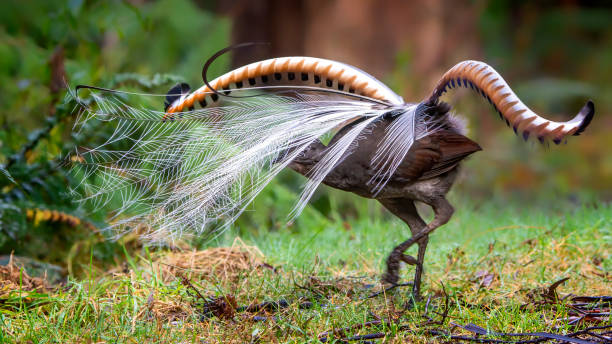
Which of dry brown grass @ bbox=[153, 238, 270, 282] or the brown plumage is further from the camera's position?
dry brown grass @ bbox=[153, 238, 270, 282]

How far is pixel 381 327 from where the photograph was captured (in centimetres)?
254

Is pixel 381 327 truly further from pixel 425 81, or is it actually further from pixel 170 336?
pixel 425 81

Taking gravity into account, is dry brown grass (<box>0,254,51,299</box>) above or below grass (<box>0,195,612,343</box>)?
below

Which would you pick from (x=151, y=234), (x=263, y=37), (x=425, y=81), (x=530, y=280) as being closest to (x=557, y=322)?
(x=530, y=280)

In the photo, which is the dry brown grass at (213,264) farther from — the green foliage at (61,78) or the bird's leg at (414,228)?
the bird's leg at (414,228)

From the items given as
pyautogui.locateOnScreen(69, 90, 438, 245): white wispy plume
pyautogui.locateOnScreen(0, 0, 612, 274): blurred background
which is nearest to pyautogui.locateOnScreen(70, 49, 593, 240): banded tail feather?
pyautogui.locateOnScreen(69, 90, 438, 245): white wispy plume

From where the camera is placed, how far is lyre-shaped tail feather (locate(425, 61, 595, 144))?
2.25 meters

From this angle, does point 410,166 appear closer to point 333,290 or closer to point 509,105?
point 509,105

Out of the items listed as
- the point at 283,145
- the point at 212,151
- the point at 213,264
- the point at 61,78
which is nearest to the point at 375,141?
the point at 283,145

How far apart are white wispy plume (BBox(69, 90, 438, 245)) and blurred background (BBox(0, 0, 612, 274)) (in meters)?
0.59

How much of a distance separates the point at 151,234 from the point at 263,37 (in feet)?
23.2

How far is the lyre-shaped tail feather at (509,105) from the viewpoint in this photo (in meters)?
2.25

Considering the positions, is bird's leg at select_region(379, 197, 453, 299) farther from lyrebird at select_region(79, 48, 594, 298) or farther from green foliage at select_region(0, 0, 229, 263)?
green foliage at select_region(0, 0, 229, 263)

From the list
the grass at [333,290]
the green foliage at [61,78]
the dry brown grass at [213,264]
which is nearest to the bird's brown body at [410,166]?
the grass at [333,290]
